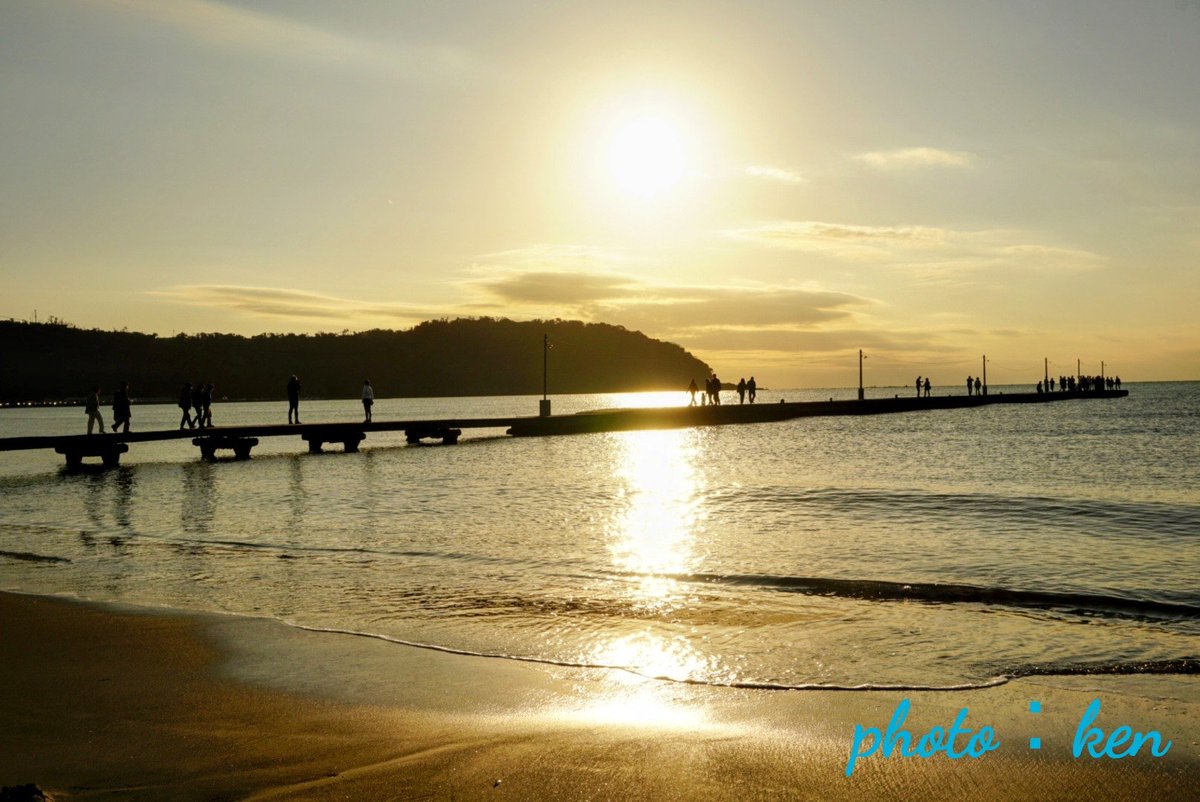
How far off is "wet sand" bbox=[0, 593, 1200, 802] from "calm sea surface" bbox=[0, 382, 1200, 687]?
0.82m

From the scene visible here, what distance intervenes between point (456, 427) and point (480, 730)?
4682 centimetres

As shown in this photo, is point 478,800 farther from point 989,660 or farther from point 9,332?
point 9,332

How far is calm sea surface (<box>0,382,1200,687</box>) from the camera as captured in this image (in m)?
9.34

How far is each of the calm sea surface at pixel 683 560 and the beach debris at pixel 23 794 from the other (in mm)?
4649

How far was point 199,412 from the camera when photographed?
4331 cm

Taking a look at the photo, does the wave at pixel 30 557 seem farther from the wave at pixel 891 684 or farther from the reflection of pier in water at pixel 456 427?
the reflection of pier in water at pixel 456 427

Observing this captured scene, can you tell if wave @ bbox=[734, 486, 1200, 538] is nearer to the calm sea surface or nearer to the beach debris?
the calm sea surface

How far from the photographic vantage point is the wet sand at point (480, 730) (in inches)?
211

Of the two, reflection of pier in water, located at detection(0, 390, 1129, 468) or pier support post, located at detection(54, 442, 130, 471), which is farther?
reflection of pier in water, located at detection(0, 390, 1129, 468)

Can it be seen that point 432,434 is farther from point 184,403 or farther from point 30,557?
point 30,557

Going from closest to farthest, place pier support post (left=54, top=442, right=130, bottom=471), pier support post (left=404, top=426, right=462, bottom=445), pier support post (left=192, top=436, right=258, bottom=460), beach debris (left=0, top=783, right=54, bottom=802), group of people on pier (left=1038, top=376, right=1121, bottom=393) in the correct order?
beach debris (left=0, top=783, right=54, bottom=802) < pier support post (left=54, top=442, right=130, bottom=471) < pier support post (left=192, top=436, right=258, bottom=460) < pier support post (left=404, top=426, right=462, bottom=445) < group of people on pier (left=1038, top=376, right=1121, bottom=393)

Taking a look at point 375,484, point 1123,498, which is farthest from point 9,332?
point 1123,498

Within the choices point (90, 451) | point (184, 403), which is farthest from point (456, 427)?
point (90, 451)

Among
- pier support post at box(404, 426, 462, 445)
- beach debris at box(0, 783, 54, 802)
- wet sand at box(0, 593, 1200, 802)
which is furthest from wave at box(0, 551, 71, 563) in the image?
pier support post at box(404, 426, 462, 445)
